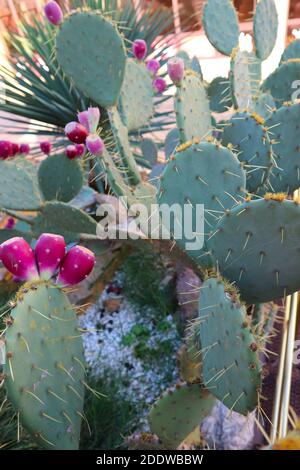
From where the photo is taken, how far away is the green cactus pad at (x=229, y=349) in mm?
951

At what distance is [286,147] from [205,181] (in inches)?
16.6

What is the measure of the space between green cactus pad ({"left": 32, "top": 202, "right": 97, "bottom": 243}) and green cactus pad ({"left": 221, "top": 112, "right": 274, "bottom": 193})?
0.67m

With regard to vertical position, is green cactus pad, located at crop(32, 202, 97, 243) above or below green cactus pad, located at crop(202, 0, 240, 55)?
below

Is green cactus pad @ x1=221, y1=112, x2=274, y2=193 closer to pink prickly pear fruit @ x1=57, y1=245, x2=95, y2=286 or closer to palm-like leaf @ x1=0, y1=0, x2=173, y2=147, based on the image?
pink prickly pear fruit @ x1=57, y1=245, x2=95, y2=286

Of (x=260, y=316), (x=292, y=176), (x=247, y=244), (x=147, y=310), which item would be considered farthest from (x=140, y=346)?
(x=247, y=244)

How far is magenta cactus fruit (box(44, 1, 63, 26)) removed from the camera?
1724 millimetres

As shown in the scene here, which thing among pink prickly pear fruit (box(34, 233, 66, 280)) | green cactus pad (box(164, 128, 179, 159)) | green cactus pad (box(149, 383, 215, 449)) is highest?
pink prickly pear fruit (box(34, 233, 66, 280))

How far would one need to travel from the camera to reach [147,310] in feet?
7.98

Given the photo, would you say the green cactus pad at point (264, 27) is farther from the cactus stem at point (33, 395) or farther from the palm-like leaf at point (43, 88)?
the cactus stem at point (33, 395)

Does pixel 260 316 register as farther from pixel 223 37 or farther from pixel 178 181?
pixel 223 37

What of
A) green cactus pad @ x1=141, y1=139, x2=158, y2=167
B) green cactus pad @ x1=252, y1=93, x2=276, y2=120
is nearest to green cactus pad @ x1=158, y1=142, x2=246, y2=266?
green cactus pad @ x1=252, y1=93, x2=276, y2=120

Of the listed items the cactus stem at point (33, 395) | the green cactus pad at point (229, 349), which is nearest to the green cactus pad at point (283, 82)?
the green cactus pad at point (229, 349)

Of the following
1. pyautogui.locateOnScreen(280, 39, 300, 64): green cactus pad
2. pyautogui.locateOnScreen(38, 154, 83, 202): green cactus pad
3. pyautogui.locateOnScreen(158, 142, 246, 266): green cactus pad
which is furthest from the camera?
pyautogui.locateOnScreen(38, 154, 83, 202): green cactus pad

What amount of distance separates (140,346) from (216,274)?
51.3 inches
